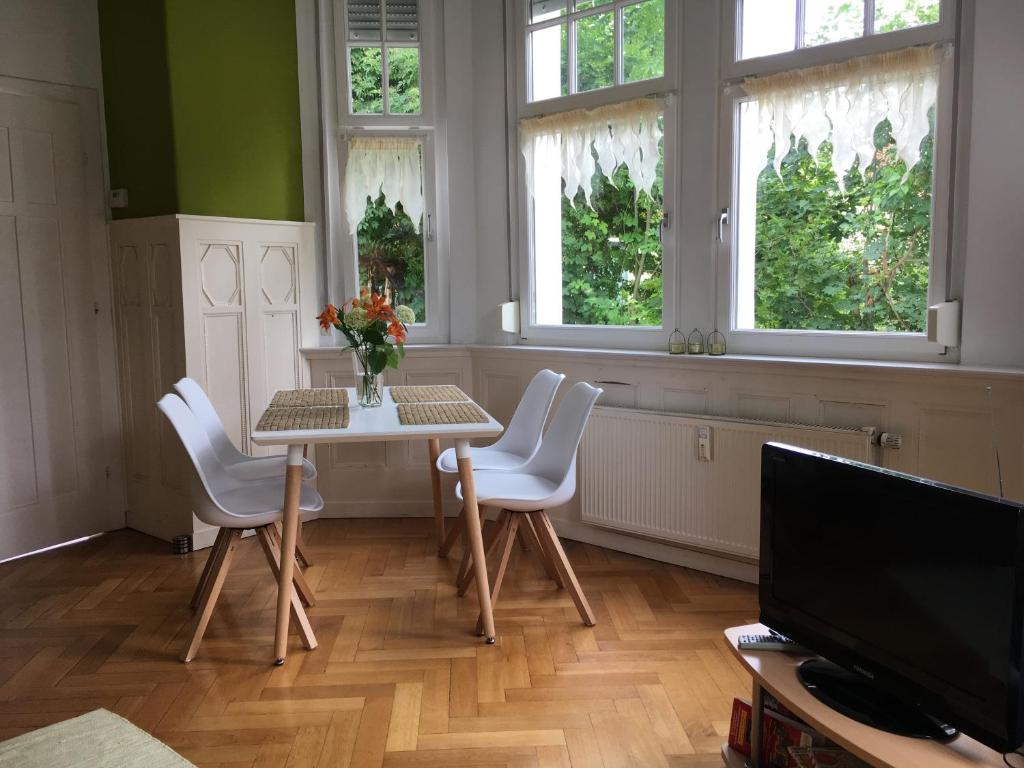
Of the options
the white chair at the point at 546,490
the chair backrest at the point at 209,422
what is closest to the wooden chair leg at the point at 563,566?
the white chair at the point at 546,490

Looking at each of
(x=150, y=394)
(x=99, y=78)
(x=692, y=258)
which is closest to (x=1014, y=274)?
(x=692, y=258)

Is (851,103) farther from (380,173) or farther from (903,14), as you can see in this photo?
(380,173)

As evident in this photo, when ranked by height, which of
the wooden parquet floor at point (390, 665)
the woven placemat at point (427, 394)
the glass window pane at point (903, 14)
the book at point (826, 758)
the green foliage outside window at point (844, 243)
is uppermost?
the glass window pane at point (903, 14)

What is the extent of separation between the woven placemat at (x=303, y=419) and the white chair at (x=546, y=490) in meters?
0.56

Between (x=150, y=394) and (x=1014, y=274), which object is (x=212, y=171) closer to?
(x=150, y=394)

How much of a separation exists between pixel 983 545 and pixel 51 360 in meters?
4.39

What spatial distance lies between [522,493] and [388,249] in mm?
2162

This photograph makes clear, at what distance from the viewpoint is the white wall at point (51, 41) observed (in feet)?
13.8

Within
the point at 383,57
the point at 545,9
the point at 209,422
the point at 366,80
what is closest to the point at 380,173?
the point at 366,80

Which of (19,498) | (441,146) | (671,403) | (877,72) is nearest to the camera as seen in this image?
(877,72)

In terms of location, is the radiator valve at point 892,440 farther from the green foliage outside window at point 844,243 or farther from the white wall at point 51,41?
the white wall at point 51,41

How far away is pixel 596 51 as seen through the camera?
4.37m

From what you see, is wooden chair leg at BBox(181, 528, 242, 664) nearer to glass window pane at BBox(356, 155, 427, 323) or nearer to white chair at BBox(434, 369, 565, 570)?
white chair at BBox(434, 369, 565, 570)

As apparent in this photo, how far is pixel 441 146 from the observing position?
16.0ft
